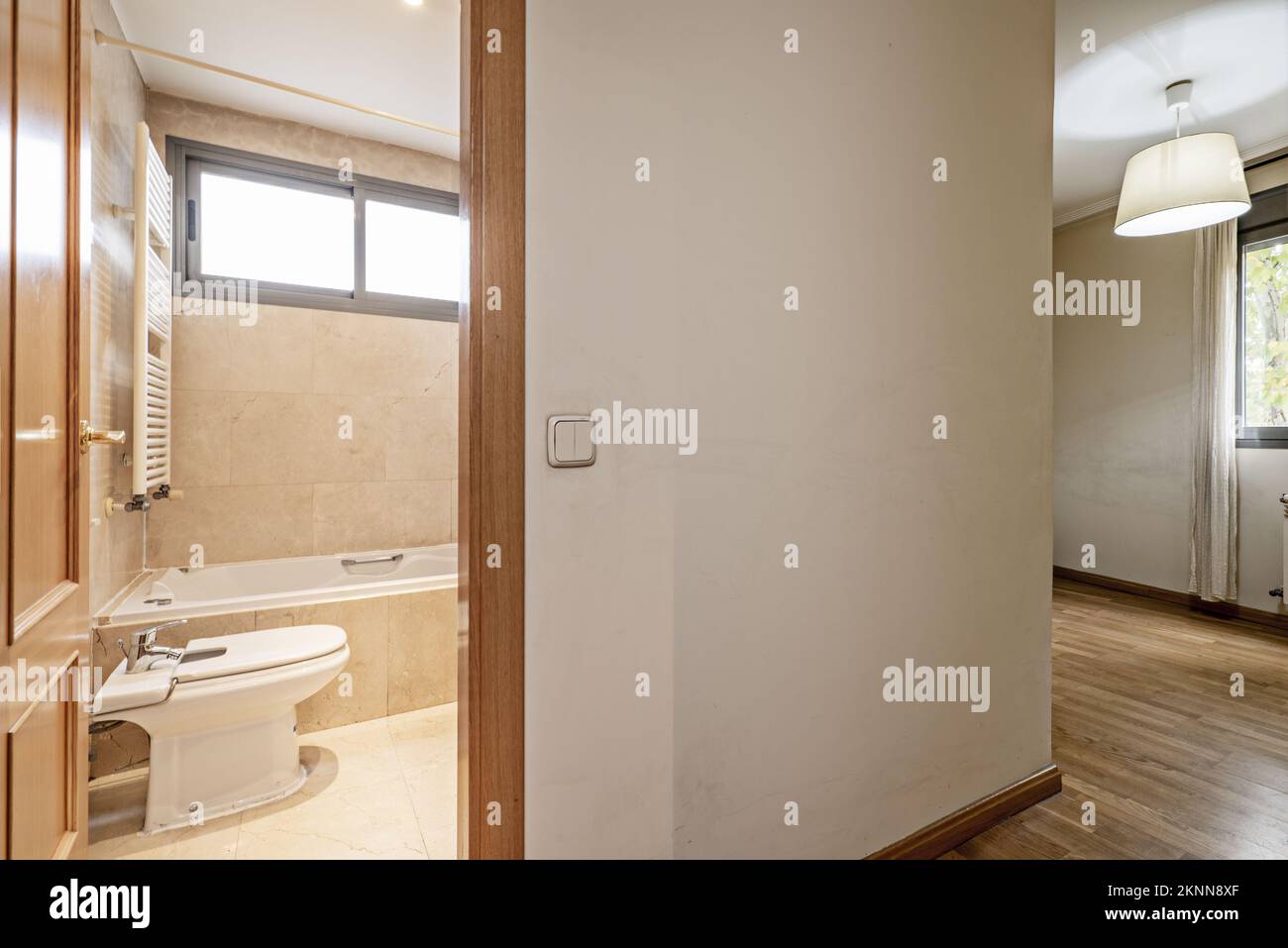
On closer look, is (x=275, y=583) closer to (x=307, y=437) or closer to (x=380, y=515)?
(x=380, y=515)

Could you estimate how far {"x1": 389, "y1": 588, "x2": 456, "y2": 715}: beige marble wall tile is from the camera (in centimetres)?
257

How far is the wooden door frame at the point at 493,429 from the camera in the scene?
3.24 ft

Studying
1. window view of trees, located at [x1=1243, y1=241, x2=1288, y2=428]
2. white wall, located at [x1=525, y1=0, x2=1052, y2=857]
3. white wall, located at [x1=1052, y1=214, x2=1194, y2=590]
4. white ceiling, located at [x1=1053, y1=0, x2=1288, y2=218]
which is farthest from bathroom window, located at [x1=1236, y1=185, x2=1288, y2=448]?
white wall, located at [x1=525, y1=0, x2=1052, y2=857]

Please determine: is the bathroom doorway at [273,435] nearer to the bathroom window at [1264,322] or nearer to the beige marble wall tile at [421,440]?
the beige marble wall tile at [421,440]

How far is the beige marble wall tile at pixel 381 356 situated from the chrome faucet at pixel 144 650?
1.46 m

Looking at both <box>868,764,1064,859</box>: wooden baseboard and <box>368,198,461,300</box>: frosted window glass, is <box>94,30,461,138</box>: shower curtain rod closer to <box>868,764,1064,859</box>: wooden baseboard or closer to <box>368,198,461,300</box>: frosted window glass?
<box>368,198,461,300</box>: frosted window glass

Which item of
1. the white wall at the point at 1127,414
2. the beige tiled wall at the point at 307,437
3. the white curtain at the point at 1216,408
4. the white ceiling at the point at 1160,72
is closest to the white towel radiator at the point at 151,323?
the beige tiled wall at the point at 307,437

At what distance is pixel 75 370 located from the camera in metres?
1.06

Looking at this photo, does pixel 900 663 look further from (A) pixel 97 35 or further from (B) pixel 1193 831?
(A) pixel 97 35

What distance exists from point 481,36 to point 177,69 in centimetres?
268

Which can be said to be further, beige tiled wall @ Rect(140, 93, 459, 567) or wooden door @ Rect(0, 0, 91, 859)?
beige tiled wall @ Rect(140, 93, 459, 567)

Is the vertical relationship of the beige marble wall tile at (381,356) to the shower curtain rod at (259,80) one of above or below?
below

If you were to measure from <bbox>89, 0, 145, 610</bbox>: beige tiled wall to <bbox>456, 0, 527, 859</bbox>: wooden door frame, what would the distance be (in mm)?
1805
